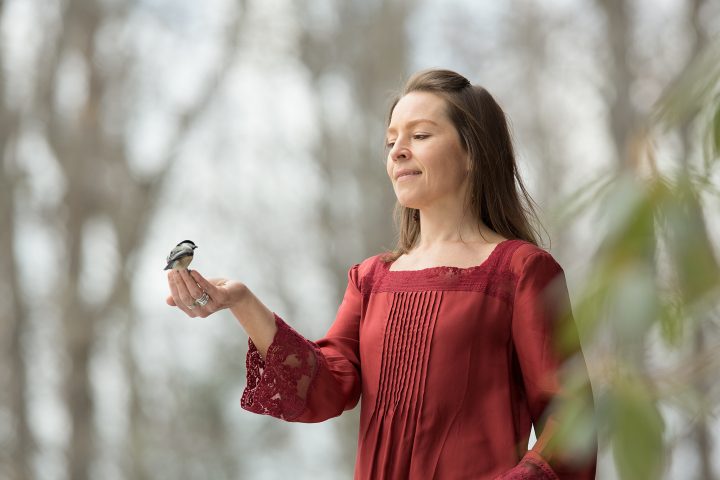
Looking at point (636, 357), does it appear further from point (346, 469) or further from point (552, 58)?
point (552, 58)

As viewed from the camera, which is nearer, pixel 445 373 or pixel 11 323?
pixel 445 373

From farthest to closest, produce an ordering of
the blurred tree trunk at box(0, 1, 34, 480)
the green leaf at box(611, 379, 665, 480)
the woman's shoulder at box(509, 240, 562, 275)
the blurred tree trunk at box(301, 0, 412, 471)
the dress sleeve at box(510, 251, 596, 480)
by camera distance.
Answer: the blurred tree trunk at box(301, 0, 412, 471) → the blurred tree trunk at box(0, 1, 34, 480) → the woman's shoulder at box(509, 240, 562, 275) → the dress sleeve at box(510, 251, 596, 480) → the green leaf at box(611, 379, 665, 480)

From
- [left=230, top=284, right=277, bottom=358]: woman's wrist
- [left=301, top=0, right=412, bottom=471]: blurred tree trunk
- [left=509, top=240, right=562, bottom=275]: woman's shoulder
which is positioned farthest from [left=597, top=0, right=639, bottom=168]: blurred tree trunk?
[left=230, top=284, right=277, bottom=358]: woman's wrist

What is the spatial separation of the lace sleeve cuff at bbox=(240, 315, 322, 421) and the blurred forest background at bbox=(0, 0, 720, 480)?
9.96 ft

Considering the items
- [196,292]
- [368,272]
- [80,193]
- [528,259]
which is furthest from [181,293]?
[80,193]

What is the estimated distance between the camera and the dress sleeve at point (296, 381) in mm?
1595

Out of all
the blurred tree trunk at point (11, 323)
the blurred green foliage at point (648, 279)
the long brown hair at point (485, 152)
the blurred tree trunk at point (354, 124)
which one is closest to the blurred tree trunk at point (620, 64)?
the blurred tree trunk at point (354, 124)

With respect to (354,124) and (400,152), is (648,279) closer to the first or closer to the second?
(400,152)

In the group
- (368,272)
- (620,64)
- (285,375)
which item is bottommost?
(285,375)

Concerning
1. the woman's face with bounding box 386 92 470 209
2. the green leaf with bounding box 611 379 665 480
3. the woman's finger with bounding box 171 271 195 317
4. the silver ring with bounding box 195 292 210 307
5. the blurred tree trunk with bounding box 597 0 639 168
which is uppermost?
the blurred tree trunk with bounding box 597 0 639 168

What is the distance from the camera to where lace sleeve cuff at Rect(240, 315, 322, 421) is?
1593mm

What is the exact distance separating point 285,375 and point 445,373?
242 millimetres

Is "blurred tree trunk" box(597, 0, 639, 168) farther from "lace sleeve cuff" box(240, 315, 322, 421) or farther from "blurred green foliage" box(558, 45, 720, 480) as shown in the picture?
"blurred green foliage" box(558, 45, 720, 480)

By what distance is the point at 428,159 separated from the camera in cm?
166
